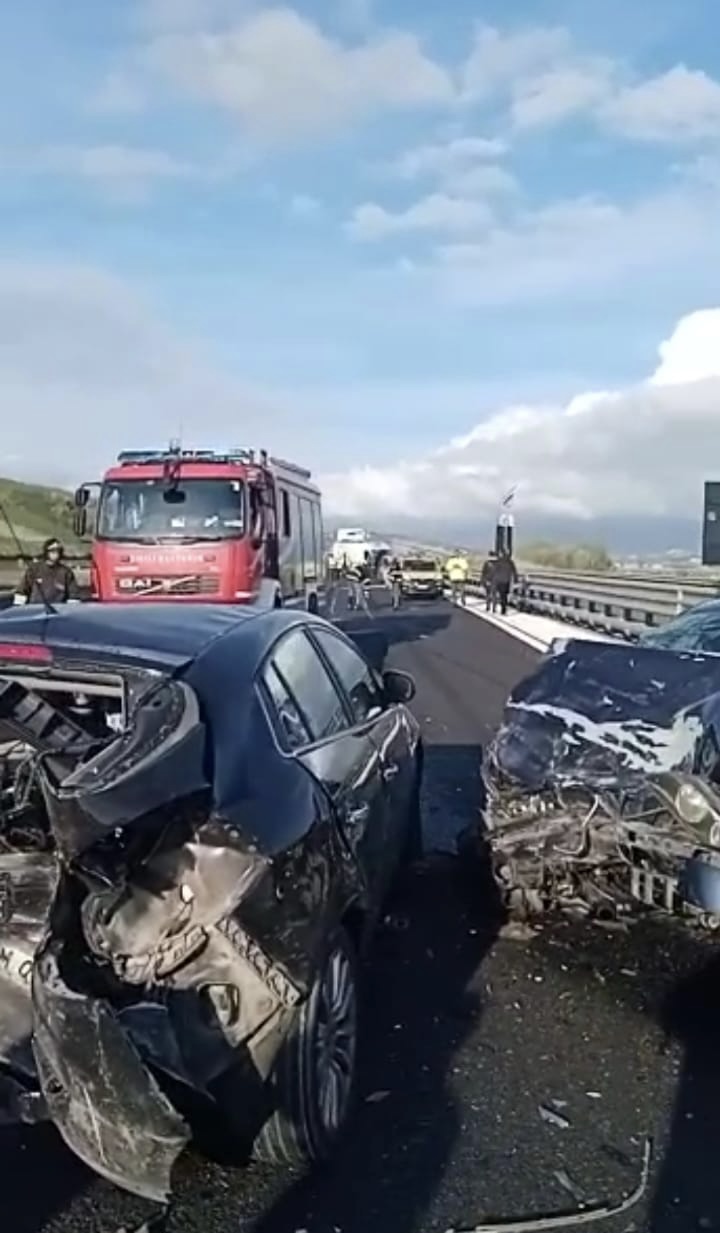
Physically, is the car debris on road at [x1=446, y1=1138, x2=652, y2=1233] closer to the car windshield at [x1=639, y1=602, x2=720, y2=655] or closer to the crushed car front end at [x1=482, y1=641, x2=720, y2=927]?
the crushed car front end at [x1=482, y1=641, x2=720, y2=927]

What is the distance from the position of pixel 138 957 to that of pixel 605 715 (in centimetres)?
338

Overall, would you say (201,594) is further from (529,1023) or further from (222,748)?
(222,748)

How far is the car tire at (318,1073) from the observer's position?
146 inches

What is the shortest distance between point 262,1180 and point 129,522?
14990 mm

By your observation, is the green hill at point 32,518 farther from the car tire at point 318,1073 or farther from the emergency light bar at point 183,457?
the car tire at point 318,1073

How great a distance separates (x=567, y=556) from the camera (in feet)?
204

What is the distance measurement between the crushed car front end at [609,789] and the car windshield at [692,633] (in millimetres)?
647

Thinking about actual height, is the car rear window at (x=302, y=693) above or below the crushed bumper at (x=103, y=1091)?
above

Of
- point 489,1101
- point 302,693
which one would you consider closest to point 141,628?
point 302,693

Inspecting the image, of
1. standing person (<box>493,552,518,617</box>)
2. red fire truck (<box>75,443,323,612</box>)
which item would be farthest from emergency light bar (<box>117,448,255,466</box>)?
standing person (<box>493,552,518,617</box>)

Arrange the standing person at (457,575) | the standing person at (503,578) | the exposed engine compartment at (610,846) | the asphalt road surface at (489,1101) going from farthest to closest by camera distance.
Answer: the standing person at (457,575) < the standing person at (503,578) < the exposed engine compartment at (610,846) < the asphalt road surface at (489,1101)

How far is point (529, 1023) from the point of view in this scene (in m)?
5.24

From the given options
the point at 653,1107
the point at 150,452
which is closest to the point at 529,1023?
the point at 653,1107

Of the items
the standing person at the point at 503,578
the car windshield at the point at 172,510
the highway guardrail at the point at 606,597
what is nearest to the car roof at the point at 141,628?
the highway guardrail at the point at 606,597
